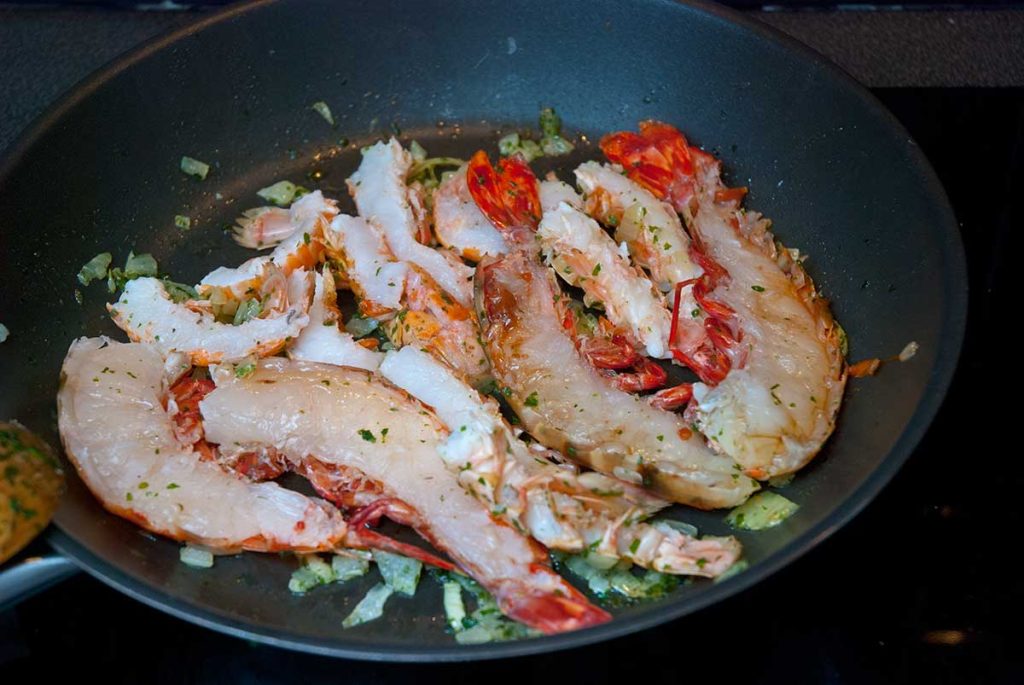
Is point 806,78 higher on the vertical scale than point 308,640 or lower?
higher

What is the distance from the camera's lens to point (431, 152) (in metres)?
2.68

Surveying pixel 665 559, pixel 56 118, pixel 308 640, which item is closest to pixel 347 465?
pixel 308 640

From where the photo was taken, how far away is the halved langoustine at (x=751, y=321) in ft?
6.21

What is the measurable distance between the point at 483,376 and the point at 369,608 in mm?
544

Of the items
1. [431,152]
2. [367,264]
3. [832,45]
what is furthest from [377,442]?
[832,45]

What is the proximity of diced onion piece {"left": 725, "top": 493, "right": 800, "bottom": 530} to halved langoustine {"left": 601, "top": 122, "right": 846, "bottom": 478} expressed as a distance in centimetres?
4

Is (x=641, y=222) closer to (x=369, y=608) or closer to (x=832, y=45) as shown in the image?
(x=369, y=608)

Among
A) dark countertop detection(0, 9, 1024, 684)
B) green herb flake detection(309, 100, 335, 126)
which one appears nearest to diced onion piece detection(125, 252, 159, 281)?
green herb flake detection(309, 100, 335, 126)

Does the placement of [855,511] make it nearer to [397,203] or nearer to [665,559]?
[665,559]

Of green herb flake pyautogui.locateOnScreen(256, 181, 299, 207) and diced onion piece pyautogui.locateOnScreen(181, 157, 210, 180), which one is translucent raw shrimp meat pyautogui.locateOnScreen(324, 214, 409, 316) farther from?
diced onion piece pyautogui.locateOnScreen(181, 157, 210, 180)

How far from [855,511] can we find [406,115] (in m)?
1.61

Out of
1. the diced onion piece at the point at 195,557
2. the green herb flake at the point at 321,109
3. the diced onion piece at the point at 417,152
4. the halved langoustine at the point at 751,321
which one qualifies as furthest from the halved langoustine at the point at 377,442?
the green herb flake at the point at 321,109

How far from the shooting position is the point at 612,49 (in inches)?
103

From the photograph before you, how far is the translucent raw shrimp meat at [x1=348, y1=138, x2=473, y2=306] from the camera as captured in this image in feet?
7.63
